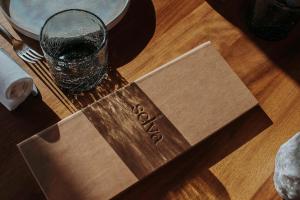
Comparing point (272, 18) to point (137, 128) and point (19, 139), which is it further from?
point (19, 139)

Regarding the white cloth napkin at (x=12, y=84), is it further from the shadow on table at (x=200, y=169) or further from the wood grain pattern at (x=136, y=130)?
the shadow on table at (x=200, y=169)

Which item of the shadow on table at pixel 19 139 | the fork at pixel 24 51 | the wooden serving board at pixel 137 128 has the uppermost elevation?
the fork at pixel 24 51

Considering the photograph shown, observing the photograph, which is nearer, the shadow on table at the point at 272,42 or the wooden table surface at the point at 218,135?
the wooden table surface at the point at 218,135

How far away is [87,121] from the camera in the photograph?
63 cm

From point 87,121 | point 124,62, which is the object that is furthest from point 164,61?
point 87,121

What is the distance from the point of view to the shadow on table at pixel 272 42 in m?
0.75

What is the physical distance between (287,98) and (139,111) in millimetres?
242

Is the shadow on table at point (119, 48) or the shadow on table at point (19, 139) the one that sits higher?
the shadow on table at point (19, 139)

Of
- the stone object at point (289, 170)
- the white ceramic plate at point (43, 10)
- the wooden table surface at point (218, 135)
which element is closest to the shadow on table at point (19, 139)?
the wooden table surface at point (218, 135)

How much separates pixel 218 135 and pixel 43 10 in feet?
1.13

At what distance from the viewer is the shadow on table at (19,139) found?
0.61 metres

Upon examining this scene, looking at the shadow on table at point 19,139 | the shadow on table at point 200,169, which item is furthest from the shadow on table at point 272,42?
the shadow on table at point 19,139

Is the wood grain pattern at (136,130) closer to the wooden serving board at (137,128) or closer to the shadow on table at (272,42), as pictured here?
the wooden serving board at (137,128)

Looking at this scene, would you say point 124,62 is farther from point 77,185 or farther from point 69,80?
point 77,185
